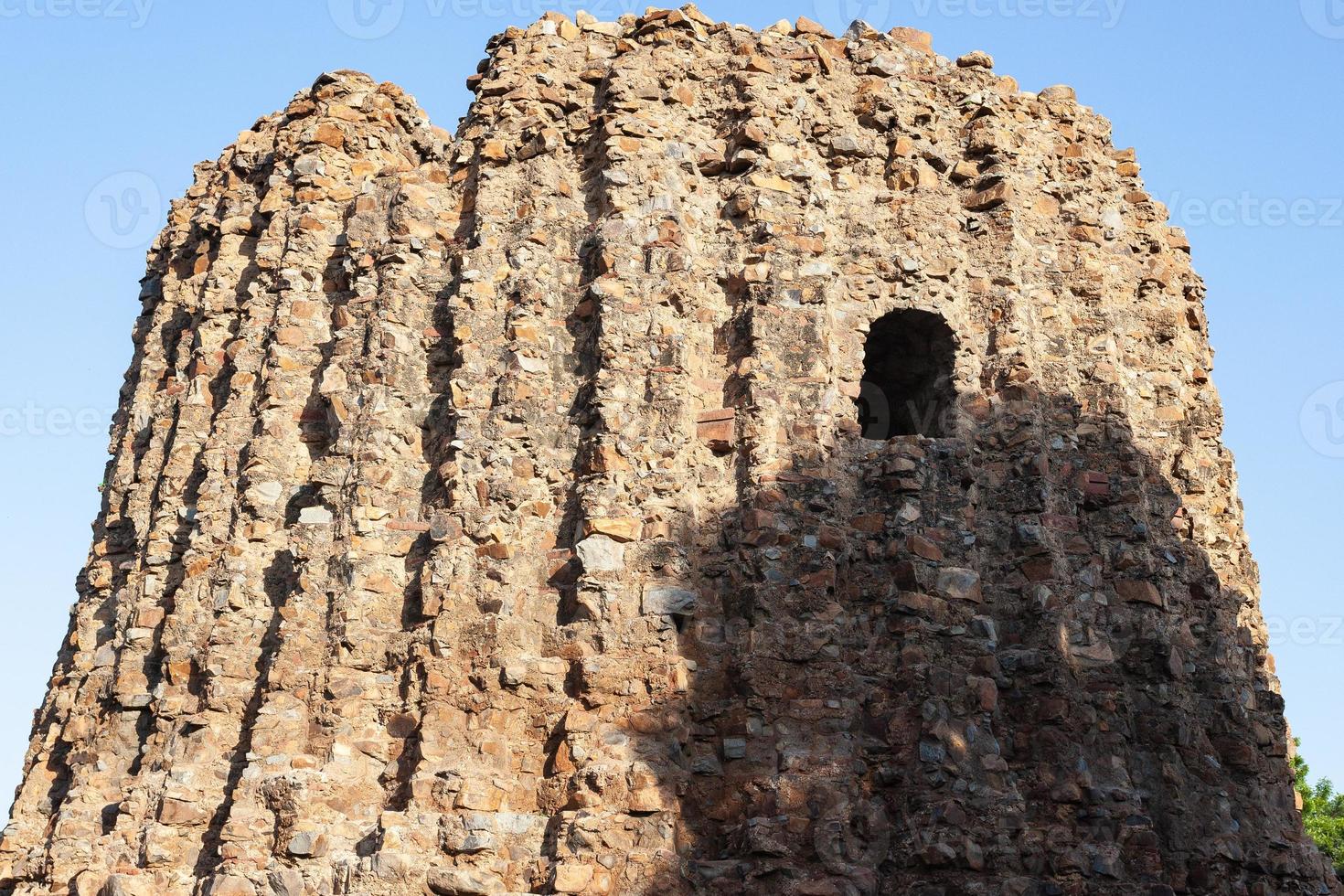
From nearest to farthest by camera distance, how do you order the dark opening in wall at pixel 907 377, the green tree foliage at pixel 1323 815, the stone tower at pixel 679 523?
the stone tower at pixel 679 523 < the dark opening in wall at pixel 907 377 < the green tree foliage at pixel 1323 815

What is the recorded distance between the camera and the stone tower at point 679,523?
29.0ft

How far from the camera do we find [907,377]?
11250mm

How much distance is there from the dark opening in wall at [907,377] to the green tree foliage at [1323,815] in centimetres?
1221

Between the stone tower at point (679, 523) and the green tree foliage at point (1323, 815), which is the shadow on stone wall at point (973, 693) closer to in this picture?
the stone tower at point (679, 523)

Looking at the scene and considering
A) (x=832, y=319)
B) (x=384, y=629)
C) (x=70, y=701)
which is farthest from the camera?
(x=70, y=701)

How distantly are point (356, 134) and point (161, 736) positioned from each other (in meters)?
5.40

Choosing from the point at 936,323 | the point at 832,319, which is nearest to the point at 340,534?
the point at 832,319

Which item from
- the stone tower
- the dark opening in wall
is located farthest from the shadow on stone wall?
the dark opening in wall

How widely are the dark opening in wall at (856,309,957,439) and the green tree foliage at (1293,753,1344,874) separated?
1221cm

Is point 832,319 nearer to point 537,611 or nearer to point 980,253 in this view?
point 980,253

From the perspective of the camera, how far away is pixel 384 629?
949cm

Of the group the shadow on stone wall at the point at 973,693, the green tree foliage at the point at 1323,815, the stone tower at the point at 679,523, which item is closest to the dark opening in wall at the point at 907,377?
the stone tower at the point at 679,523

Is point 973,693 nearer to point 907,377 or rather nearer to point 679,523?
point 679,523

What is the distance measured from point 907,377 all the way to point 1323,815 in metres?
18.7
